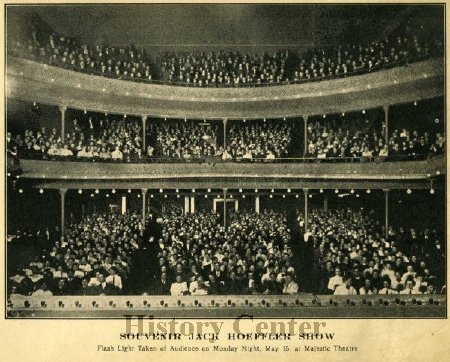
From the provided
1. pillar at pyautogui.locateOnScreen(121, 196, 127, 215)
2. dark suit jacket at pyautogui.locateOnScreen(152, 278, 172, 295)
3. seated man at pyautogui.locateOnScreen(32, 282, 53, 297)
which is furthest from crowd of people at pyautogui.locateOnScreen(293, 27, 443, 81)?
seated man at pyautogui.locateOnScreen(32, 282, 53, 297)

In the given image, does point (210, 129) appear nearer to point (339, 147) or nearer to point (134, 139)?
point (134, 139)

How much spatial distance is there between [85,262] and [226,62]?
522cm

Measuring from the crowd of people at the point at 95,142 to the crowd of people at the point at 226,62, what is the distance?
1.32 meters

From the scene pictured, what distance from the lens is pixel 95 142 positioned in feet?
44.5

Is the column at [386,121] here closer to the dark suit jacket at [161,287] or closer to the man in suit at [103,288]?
the dark suit jacket at [161,287]

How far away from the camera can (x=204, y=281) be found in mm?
10305

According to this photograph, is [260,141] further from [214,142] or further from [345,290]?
[345,290]

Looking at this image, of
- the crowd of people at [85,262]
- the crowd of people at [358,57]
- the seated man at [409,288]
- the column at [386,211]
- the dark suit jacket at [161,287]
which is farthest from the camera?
the column at [386,211]

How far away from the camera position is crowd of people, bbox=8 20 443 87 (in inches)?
446

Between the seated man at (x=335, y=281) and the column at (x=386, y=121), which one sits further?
the column at (x=386, y=121)

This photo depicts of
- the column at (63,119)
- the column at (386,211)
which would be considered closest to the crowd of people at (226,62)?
the column at (63,119)

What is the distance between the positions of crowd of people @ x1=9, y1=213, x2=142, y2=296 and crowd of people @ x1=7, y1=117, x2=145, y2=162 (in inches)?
62.4

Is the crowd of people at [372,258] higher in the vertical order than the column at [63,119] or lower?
lower

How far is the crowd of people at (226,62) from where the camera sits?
11.3 metres
